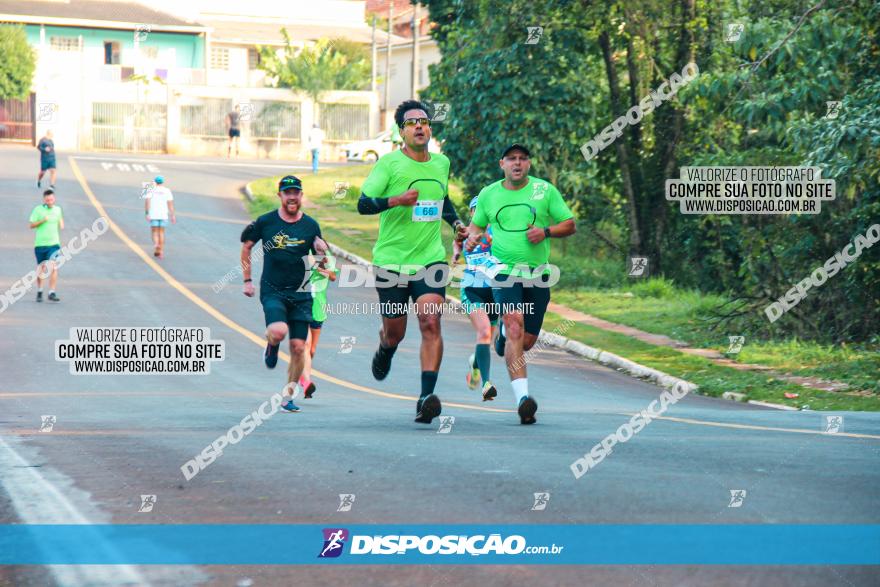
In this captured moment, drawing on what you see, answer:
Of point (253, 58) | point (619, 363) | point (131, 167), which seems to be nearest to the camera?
point (619, 363)

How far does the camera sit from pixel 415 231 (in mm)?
9656

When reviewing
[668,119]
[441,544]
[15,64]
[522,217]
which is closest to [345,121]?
[15,64]

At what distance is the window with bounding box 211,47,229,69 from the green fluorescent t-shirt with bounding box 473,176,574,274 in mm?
61162

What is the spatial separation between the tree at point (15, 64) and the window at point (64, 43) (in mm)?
5136

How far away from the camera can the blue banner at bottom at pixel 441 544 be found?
5.29 meters

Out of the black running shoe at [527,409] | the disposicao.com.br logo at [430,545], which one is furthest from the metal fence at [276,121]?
the disposicao.com.br logo at [430,545]

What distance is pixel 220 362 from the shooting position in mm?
17062

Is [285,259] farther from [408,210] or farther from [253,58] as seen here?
[253,58]

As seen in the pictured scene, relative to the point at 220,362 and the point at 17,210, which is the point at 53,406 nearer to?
the point at 220,362

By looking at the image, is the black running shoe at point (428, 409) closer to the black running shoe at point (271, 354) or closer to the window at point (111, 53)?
the black running shoe at point (271, 354)

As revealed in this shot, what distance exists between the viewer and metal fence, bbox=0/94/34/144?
56844 millimetres

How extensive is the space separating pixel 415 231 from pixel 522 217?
921 millimetres

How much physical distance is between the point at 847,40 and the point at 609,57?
8.73 m

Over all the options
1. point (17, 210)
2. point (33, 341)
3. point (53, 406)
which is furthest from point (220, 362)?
point (17, 210)
